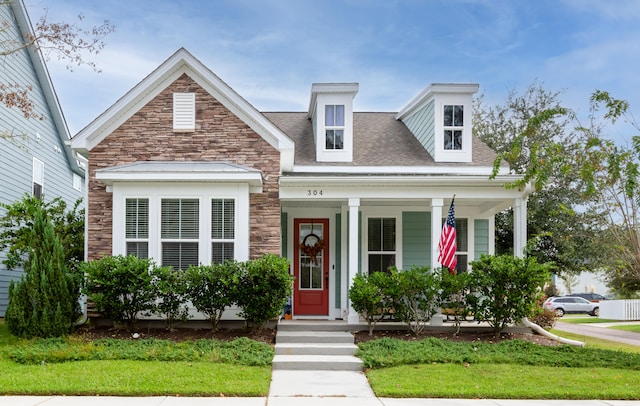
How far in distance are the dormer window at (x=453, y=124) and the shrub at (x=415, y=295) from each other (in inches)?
145

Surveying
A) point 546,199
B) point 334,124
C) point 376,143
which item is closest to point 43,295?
point 334,124

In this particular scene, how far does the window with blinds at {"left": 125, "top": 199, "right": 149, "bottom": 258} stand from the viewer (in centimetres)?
1128

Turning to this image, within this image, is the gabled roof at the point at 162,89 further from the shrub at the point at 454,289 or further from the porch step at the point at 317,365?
the porch step at the point at 317,365

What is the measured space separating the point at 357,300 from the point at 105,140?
6.09 metres

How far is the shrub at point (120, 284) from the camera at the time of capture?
1035 cm

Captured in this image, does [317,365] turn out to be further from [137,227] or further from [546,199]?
[546,199]

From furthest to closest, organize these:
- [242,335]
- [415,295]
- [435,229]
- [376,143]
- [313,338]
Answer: [376,143] → [435,229] → [415,295] → [242,335] → [313,338]

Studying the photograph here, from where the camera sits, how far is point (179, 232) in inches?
445

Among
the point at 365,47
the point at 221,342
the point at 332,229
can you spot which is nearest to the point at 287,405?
the point at 221,342

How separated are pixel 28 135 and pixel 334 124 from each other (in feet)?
28.5

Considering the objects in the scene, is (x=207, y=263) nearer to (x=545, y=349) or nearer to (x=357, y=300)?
(x=357, y=300)

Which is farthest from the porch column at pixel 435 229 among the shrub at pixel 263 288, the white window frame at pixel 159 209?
the white window frame at pixel 159 209

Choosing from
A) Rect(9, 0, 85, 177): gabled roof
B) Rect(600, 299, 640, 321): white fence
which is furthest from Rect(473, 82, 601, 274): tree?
Rect(9, 0, 85, 177): gabled roof

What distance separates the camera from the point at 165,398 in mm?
6863
